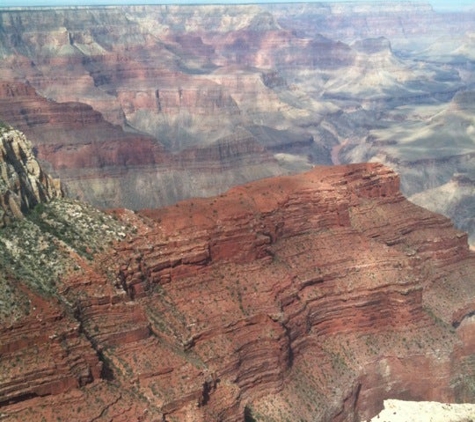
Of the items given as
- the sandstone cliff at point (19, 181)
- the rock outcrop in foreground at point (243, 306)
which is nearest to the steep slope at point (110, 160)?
the rock outcrop in foreground at point (243, 306)

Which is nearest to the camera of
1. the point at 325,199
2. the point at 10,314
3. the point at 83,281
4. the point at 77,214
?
the point at 10,314

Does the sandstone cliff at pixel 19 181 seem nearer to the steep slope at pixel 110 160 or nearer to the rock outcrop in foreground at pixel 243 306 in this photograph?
the rock outcrop in foreground at pixel 243 306

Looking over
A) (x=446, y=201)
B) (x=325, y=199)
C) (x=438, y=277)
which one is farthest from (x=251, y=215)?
(x=446, y=201)

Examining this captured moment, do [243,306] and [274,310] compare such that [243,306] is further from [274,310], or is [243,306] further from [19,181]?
[19,181]

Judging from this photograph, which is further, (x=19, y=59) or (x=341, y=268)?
(x=19, y=59)

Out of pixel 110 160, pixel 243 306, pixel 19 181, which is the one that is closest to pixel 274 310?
pixel 243 306

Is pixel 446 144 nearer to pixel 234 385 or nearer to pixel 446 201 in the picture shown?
pixel 446 201

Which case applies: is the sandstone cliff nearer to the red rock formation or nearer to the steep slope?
the red rock formation
